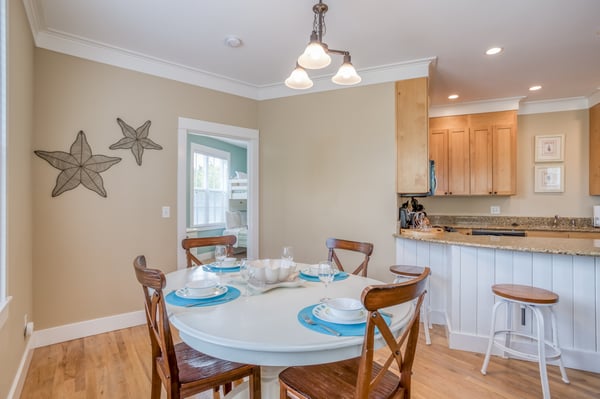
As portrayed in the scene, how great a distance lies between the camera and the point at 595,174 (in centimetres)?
406

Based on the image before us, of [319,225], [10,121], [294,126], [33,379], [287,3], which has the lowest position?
[33,379]

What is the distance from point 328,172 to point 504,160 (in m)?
2.72

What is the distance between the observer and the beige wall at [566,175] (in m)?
4.26

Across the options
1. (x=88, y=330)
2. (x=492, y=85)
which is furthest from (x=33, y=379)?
(x=492, y=85)

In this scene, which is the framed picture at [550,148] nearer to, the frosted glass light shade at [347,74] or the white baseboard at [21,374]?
the frosted glass light shade at [347,74]

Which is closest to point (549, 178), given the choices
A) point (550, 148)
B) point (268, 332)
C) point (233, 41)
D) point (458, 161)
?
point (550, 148)

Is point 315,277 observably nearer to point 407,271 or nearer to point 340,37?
point 407,271

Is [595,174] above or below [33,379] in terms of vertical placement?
above

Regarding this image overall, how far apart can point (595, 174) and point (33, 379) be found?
21.0 feet

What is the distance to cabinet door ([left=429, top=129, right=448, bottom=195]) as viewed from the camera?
181 inches

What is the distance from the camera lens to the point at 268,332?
Answer: 111 centimetres

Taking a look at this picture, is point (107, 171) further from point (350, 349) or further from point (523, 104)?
point (523, 104)

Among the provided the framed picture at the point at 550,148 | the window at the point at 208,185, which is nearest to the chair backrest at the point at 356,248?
the framed picture at the point at 550,148

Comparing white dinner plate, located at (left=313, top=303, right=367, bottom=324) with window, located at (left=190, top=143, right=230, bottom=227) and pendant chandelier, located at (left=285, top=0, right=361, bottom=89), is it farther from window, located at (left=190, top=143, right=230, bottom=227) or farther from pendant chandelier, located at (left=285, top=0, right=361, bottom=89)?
window, located at (left=190, top=143, right=230, bottom=227)
